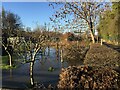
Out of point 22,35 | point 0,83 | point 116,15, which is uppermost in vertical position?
point 116,15

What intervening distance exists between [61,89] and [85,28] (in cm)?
1652

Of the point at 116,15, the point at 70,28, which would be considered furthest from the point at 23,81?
the point at 116,15

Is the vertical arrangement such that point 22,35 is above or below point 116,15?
below

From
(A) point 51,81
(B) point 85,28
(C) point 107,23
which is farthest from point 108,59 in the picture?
(C) point 107,23

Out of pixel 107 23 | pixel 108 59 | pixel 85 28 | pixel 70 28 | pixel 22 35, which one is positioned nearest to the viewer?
pixel 108 59

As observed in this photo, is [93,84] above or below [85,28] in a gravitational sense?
below

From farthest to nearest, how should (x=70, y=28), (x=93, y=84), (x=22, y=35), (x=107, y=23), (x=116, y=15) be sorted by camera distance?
(x=107, y=23), (x=116, y=15), (x=70, y=28), (x=22, y=35), (x=93, y=84)

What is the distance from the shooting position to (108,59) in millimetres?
9383

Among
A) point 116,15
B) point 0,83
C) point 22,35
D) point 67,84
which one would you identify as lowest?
point 0,83

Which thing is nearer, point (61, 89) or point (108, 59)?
point (61, 89)

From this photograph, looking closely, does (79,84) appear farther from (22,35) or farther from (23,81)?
(22,35)

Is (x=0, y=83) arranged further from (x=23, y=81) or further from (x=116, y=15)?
(x=116, y=15)

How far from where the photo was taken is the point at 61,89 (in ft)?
21.5

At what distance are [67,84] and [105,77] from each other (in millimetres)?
1057
